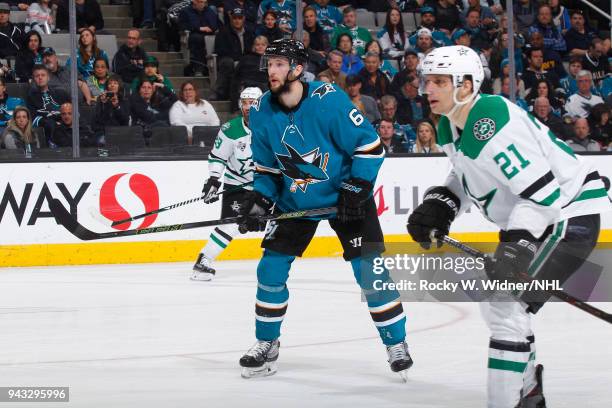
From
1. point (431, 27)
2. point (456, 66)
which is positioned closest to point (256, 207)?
point (456, 66)

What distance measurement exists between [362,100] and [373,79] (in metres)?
0.41

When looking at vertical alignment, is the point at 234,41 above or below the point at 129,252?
above

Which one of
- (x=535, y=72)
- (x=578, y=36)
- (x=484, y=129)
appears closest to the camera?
(x=484, y=129)

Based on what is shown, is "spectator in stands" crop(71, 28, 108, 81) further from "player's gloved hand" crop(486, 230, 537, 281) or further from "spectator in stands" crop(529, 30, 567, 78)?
"player's gloved hand" crop(486, 230, 537, 281)

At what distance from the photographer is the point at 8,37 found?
9.86m

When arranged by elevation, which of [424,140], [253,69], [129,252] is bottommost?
[129,252]

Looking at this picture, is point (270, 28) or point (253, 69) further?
point (270, 28)

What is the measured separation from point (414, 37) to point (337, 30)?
904mm

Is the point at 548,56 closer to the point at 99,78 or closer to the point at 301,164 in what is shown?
the point at 99,78

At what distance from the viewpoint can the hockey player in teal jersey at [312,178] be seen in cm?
470

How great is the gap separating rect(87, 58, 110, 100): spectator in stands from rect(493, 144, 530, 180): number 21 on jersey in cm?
647

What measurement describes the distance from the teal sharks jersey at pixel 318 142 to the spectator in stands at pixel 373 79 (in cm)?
565

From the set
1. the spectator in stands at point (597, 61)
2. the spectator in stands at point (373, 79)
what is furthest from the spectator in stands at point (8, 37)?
the spectator in stands at point (597, 61)

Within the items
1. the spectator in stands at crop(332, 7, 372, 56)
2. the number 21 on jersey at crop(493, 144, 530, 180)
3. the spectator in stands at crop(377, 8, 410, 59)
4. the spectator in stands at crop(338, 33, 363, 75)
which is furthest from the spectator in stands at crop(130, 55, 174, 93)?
the number 21 on jersey at crop(493, 144, 530, 180)
